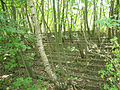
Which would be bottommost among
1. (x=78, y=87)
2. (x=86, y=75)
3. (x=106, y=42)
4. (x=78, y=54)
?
(x=78, y=87)

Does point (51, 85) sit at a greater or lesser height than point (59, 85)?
lesser

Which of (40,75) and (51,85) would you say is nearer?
(51,85)

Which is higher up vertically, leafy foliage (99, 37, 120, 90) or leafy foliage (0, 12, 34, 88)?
leafy foliage (0, 12, 34, 88)

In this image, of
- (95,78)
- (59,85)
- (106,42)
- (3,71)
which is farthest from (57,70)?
(106,42)

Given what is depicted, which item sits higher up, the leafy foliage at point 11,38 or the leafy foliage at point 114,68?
the leafy foliage at point 11,38

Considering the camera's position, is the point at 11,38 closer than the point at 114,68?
Yes

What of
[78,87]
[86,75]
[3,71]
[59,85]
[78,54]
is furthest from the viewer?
[78,54]

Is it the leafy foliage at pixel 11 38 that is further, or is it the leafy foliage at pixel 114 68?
the leafy foliage at pixel 114 68

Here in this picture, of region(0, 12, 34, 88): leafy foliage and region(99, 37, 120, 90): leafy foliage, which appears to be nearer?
region(0, 12, 34, 88): leafy foliage

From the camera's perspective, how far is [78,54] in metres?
4.57

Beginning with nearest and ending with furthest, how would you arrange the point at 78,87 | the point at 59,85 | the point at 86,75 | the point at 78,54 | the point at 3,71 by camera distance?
the point at 59,85 → the point at 78,87 → the point at 86,75 → the point at 3,71 → the point at 78,54

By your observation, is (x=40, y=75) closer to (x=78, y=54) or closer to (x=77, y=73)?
(x=77, y=73)

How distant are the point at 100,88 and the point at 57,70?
1794 mm

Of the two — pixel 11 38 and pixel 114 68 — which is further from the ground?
pixel 11 38
